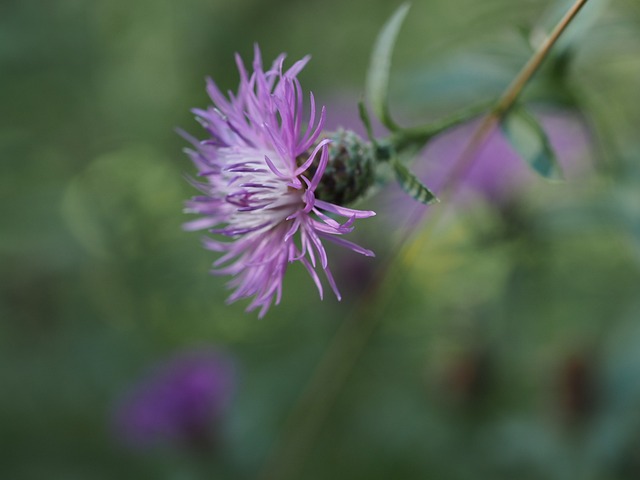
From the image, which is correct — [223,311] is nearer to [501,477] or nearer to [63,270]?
[63,270]

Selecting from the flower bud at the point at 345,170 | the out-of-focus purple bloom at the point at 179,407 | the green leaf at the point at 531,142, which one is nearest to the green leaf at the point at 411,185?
the flower bud at the point at 345,170

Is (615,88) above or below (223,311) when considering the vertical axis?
above

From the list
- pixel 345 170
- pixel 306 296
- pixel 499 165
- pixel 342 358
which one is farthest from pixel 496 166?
pixel 345 170

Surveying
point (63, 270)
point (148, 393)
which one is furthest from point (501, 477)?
point (63, 270)

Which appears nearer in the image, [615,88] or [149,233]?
[149,233]

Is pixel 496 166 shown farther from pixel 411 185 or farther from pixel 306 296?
pixel 411 185

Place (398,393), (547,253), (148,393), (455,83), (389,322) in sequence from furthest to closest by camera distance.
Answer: (389,322)
(398,393)
(148,393)
(547,253)
(455,83)

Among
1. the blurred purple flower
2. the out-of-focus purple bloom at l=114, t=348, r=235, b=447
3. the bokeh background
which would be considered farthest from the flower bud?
the out-of-focus purple bloom at l=114, t=348, r=235, b=447
